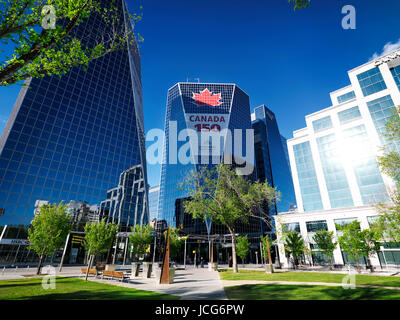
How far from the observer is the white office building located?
39.9 metres

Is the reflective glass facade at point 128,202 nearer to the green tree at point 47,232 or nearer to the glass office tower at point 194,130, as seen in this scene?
the glass office tower at point 194,130

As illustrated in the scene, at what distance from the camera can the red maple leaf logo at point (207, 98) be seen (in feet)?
304

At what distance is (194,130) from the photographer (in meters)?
84.8

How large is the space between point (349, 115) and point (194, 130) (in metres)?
52.1

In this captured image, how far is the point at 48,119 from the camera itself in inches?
1927

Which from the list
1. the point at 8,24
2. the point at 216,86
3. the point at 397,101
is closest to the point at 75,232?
the point at 8,24

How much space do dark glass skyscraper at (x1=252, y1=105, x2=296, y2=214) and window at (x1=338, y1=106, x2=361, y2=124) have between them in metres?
60.3

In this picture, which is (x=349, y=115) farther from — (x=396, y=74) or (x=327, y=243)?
(x=327, y=243)

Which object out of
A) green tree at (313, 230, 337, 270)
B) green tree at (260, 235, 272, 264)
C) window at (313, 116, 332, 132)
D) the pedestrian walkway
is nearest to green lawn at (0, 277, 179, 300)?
the pedestrian walkway

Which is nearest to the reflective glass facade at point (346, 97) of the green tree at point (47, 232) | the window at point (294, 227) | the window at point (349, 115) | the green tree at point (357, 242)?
the window at point (349, 115)

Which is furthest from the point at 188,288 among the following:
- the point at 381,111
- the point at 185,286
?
the point at 381,111

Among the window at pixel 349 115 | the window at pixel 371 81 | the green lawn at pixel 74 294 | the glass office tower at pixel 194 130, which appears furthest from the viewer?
the glass office tower at pixel 194 130

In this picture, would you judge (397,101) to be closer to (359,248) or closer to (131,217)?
(359,248)

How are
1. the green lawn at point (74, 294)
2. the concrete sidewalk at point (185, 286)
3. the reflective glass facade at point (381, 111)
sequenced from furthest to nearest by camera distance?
the reflective glass facade at point (381, 111) < the concrete sidewalk at point (185, 286) < the green lawn at point (74, 294)
